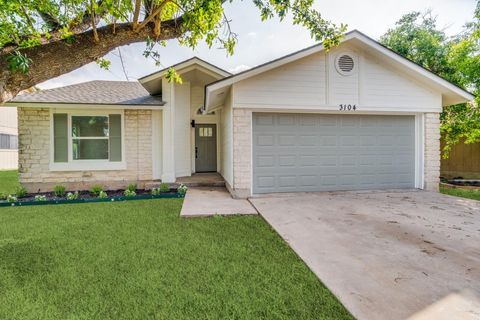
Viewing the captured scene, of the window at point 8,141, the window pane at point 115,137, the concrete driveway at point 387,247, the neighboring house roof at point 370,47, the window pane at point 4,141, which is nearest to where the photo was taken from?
the concrete driveway at point 387,247

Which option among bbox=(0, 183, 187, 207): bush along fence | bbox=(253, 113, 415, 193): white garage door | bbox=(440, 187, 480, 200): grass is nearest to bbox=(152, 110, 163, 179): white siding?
bbox=(0, 183, 187, 207): bush along fence

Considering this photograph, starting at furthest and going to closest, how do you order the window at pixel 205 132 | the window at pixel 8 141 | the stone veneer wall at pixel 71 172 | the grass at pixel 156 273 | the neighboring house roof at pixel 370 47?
the window at pixel 8 141 → the window at pixel 205 132 → the stone veneer wall at pixel 71 172 → the neighboring house roof at pixel 370 47 → the grass at pixel 156 273

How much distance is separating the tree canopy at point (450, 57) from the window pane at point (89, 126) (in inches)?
→ 544

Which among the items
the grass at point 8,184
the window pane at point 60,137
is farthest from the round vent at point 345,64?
the grass at point 8,184

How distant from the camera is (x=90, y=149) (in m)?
8.91

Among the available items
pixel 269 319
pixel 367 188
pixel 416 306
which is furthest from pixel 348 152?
pixel 269 319

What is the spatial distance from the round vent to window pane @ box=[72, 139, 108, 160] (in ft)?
27.4

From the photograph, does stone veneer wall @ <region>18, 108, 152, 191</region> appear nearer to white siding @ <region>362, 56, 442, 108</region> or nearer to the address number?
the address number

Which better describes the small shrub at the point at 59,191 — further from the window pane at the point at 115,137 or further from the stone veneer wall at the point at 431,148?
the stone veneer wall at the point at 431,148

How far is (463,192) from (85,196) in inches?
492

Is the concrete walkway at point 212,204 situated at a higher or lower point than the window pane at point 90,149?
lower

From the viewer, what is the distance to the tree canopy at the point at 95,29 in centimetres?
334

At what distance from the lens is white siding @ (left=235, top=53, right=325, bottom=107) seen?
6.98 m

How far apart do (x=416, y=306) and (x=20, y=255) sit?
5.05 m
